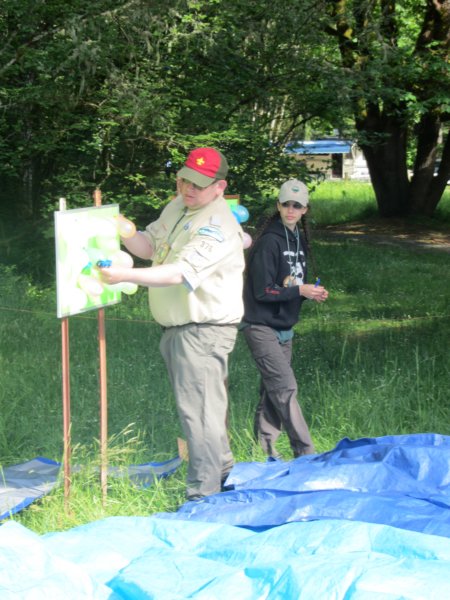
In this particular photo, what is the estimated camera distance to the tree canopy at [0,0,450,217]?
1060 centimetres

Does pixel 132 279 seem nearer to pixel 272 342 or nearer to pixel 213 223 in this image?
pixel 213 223

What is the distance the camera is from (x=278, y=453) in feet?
17.6

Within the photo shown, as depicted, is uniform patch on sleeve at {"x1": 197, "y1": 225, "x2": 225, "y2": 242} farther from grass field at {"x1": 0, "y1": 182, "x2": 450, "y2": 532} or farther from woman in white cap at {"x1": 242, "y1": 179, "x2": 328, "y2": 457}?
grass field at {"x1": 0, "y1": 182, "x2": 450, "y2": 532}

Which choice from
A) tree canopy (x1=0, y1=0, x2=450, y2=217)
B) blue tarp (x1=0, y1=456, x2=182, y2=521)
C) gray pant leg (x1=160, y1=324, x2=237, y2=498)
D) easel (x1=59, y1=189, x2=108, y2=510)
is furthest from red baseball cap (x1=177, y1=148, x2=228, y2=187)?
tree canopy (x1=0, y1=0, x2=450, y2=217)

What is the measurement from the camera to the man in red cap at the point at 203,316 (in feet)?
14.1

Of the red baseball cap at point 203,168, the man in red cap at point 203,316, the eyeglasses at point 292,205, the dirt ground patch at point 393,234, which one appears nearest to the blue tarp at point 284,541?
the man in red cap at point 203,316

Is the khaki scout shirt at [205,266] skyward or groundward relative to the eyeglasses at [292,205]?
groundward

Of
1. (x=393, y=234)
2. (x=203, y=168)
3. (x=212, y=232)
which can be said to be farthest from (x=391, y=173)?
(x=212, y=232)

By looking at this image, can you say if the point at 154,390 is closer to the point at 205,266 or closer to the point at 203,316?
the point at 203,316

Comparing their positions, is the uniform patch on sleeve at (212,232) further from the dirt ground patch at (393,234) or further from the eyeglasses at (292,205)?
the dirt ground patch at (393,234)

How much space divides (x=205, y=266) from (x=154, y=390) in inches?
106

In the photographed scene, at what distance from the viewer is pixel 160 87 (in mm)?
11078

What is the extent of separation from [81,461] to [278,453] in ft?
3.66

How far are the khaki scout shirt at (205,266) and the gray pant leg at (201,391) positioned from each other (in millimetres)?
68
